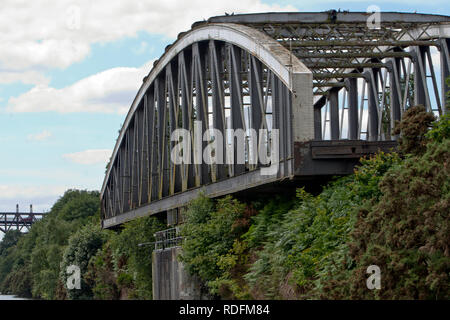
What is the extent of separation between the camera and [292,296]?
24922mm

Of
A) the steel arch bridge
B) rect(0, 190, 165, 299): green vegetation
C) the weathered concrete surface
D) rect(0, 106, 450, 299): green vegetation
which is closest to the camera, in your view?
rect(0, 106, 450, 299): green vegetation

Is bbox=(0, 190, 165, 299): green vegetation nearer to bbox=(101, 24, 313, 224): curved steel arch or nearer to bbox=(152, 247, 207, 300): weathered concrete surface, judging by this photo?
bbox=(101, 24, 313, 224): curved steel arch

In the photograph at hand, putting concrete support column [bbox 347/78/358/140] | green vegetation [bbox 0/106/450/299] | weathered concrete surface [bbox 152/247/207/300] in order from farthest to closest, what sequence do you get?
concrete support column [bbox 347/78/358/140], weathered concrete surface [bbox 152/247/207/300], green vegetation [bbox 0/106/450/299]

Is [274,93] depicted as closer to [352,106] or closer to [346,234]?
[346,234]

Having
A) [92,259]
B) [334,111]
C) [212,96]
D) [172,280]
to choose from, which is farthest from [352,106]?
[92,259]

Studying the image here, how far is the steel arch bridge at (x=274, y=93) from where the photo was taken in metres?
27.3

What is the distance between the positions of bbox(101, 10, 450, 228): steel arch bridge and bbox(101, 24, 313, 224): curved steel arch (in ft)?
0.17

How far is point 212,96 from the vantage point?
37.6 m

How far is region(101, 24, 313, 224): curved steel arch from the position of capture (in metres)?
28.0

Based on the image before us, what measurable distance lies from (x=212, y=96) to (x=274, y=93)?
843cm

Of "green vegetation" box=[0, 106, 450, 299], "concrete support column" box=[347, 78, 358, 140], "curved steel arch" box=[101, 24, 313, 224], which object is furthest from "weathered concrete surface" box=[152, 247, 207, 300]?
"concrete support column" box=[347, 78, 358, 140]

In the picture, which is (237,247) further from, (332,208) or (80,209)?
Result: (80,209)

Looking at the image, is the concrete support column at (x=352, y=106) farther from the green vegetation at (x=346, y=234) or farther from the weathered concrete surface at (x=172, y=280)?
the green vegetation at (x=346, y=234)

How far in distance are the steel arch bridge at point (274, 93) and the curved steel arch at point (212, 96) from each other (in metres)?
0.05
